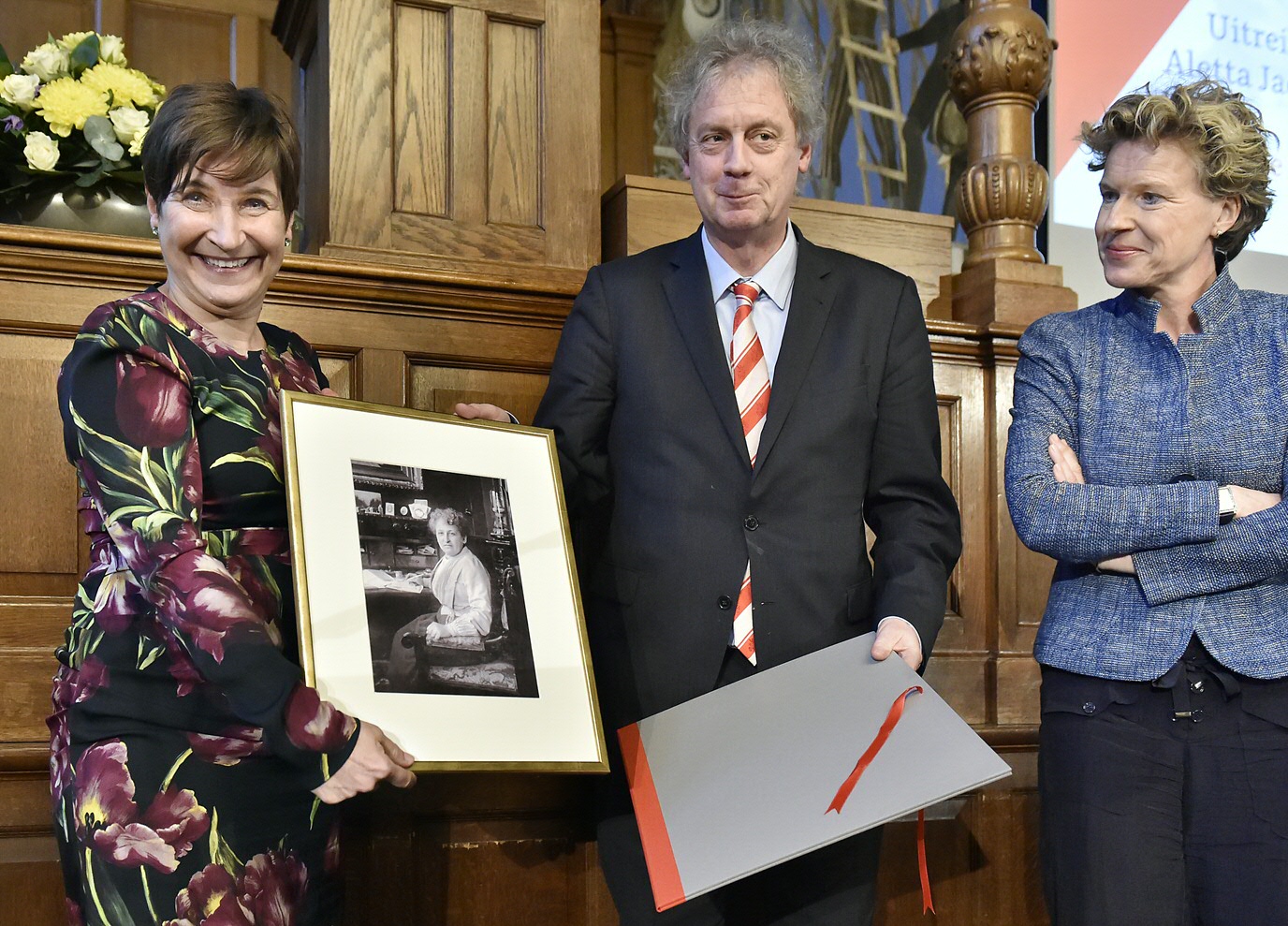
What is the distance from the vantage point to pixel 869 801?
5.08 feet

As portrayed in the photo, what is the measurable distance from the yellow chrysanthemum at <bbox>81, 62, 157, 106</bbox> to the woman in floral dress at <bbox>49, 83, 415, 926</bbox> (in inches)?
42.9

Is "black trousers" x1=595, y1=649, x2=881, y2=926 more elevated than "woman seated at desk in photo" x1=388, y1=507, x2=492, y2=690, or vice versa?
"woman seated at desk in photo" x1=388, y1=507, x2=492, y2=690

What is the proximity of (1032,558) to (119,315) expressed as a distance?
204 cm

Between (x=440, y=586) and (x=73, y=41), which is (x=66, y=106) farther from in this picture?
(x=440, y=586)

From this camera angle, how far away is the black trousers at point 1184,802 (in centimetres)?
175

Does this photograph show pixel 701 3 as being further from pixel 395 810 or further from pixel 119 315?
pixel 119 315

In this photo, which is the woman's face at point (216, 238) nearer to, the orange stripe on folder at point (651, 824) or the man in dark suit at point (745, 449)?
the man in dark suit at point (745, 449)

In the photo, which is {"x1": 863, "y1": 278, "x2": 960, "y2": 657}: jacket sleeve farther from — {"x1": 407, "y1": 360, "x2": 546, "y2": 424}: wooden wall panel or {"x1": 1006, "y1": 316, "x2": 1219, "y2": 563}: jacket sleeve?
{"x1": 407, "y1": 360, "x2": 546, "y2": 424}: wooden wall panel

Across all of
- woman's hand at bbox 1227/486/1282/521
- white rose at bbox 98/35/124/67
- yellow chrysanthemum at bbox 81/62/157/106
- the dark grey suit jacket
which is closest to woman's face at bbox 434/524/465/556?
the dark grey suit jacket

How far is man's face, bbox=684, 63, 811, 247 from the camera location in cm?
191

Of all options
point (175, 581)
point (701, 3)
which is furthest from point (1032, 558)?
point (701, 3)

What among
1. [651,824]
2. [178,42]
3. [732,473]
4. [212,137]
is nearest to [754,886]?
[651,824]

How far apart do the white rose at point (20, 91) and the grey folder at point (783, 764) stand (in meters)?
1.65

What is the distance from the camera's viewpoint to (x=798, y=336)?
6.29 ft
